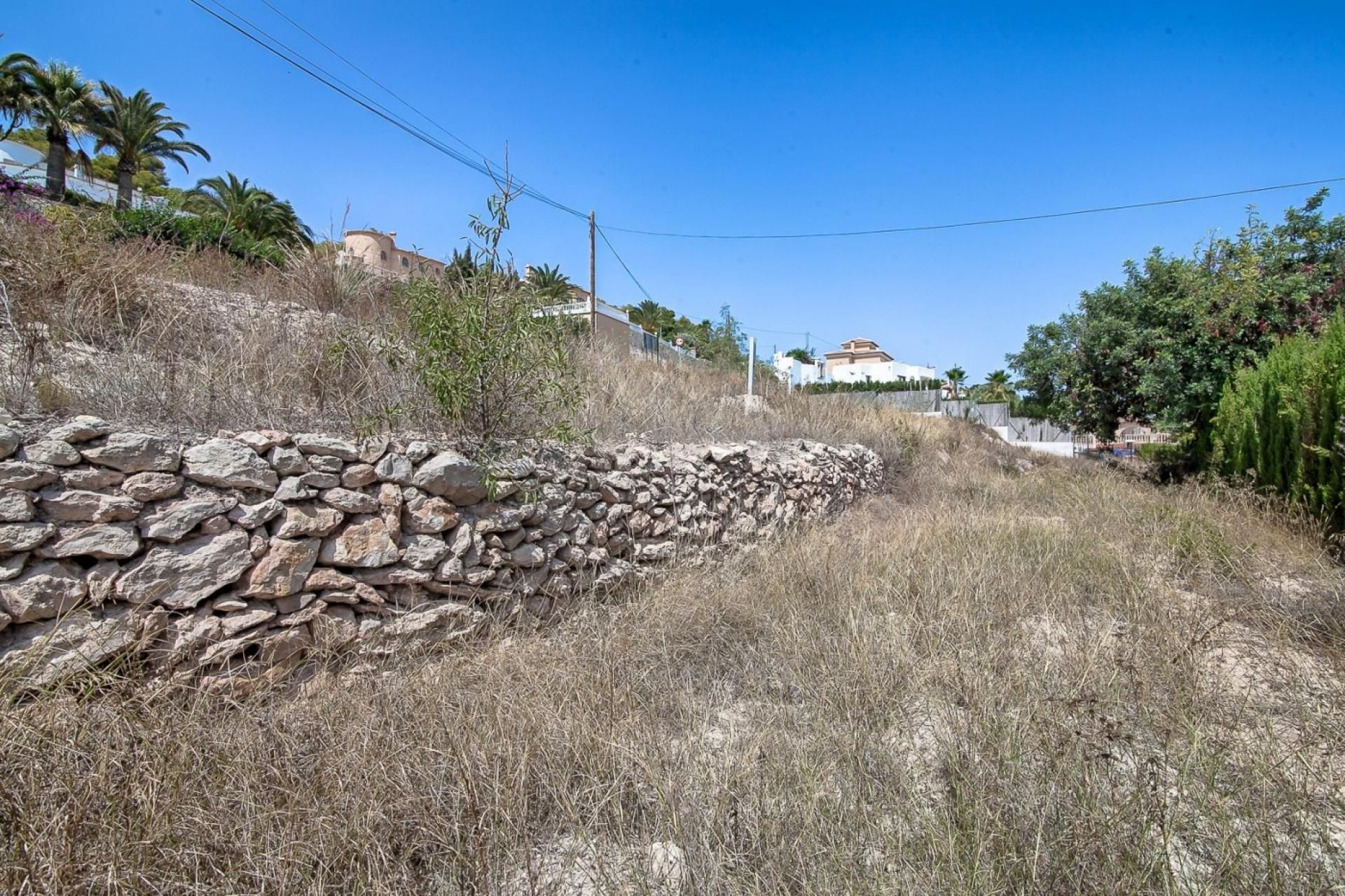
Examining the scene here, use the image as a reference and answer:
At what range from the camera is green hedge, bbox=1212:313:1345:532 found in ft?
18.6

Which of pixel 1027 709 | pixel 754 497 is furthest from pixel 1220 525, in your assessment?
pixel 1027 709

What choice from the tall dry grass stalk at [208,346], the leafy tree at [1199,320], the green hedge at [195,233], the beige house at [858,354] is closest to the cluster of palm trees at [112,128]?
the green hedge at [195,233]

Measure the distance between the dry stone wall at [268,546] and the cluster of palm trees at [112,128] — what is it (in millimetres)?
17872

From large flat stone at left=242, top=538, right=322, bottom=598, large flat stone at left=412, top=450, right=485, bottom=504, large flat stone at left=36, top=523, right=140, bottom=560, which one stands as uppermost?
large flat stone at left=412, top=450, right=485, bottom=504

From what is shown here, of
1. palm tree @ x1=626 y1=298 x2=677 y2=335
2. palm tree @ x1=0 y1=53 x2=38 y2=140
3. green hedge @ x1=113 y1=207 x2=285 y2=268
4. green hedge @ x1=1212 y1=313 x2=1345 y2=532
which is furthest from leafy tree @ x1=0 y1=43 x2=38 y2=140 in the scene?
green hedge @ x1=1212 y1=313 x2=1345 y2=532

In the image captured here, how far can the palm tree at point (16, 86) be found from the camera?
17.5 meters

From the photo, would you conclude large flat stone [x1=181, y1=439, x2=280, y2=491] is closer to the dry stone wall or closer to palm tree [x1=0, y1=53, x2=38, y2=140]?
the dry stone wall

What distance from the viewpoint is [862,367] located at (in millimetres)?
54531

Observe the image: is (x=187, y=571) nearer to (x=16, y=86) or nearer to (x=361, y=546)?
(x=361, y=546)

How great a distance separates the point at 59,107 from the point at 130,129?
1.65 m

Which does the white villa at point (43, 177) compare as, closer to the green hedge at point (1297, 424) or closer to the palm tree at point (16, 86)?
the palm tree at point (16, 86)

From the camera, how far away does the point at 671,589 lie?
4.26m

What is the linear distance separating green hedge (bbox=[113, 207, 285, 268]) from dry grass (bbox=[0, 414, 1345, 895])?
715cm

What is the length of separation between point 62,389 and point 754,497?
5.09 meters
